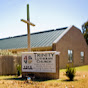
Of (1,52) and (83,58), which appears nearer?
(1,52)

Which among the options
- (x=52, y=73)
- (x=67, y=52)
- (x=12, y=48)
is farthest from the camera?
(x=12, y=48)

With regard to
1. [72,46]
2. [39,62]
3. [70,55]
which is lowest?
[39,62]

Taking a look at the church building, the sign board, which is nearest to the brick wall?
the church building

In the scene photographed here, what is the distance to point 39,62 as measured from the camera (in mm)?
12609

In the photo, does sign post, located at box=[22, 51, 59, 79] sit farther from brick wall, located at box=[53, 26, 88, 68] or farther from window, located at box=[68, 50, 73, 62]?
window, located at box=[68, 50, 73, 62]

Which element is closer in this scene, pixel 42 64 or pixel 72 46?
pixel 42 64

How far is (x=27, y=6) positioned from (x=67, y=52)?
1224cm

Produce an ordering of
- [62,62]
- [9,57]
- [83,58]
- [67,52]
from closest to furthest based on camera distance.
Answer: [9,57], [62,62], [67,52], [83,58]

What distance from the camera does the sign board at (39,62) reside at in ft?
39.7

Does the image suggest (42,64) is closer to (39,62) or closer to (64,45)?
(39,62)

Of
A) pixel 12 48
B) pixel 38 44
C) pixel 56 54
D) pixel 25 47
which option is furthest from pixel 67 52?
pixel 56 54

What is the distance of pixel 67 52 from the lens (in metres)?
25.5

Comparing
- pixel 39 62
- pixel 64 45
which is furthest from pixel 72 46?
pixel 39 62

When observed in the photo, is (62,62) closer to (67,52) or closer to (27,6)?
(67,52)
